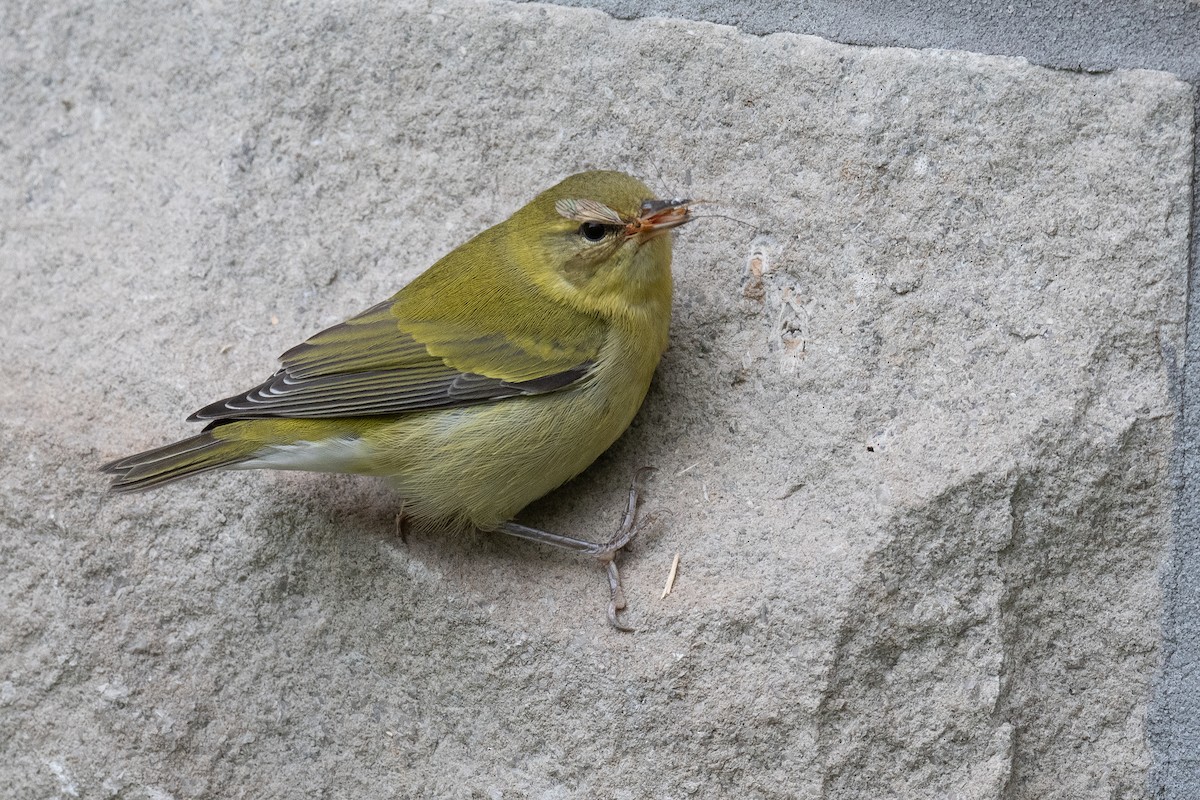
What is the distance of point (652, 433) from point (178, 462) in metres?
1.32

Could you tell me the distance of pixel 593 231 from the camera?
340cm

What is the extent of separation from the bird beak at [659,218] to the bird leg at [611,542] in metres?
0.67

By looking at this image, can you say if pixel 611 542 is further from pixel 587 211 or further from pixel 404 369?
pixel 587 211

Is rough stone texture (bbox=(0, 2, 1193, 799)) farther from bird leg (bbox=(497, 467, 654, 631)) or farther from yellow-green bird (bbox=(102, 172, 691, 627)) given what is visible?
yellow-green bird (bbox=(102, 172, 691, 627))

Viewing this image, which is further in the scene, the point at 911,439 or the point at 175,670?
the point at 175,670

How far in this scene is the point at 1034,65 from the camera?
3217 mm

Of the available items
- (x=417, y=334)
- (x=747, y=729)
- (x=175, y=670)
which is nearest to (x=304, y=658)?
(x=175, y=670)

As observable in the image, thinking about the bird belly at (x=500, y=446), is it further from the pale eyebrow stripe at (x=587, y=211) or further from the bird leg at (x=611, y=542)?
the pale eyebrow stripe at (x=587, y=211)

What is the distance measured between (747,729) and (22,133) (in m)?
3.03

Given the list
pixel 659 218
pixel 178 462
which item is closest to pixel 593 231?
pixel 659 218

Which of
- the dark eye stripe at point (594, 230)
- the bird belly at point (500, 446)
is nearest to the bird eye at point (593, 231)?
Answer: the dark eye stripe at point (594, 230)

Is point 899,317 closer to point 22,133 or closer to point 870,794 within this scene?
point 870,794

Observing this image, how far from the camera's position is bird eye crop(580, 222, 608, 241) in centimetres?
337

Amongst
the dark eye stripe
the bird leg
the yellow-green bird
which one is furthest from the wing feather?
the bird leg
